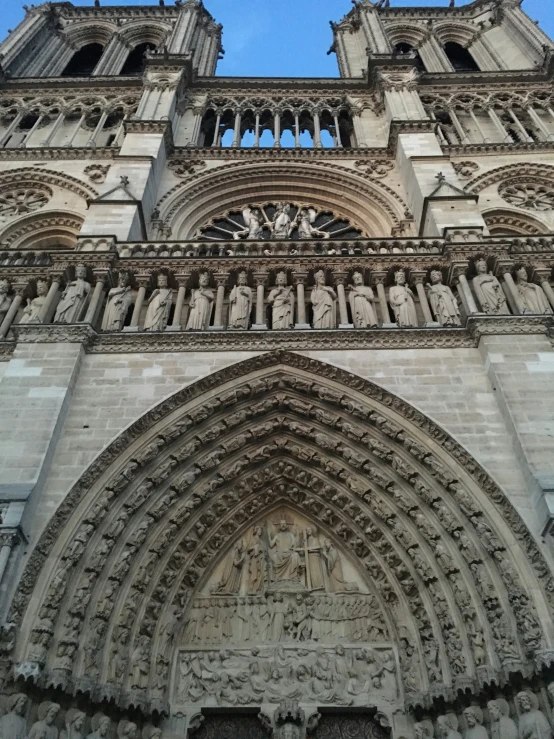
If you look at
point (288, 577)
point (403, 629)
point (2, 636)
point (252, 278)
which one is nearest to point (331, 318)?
point (252, 278)

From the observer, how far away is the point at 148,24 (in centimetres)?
2378

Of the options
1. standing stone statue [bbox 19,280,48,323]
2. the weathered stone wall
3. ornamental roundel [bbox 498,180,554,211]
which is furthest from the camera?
ornamental roundel [bbox 498,180,554,211]

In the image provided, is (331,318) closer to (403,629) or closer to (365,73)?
(403,629)

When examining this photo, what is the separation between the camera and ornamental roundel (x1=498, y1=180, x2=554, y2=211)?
44.9ft

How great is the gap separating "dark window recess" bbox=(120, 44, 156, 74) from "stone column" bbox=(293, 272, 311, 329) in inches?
631

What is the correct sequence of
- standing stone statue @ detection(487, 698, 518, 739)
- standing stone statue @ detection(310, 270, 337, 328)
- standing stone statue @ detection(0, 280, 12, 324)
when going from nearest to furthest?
standing stone statue @ detection(487, 698, 518, 739) < standing stone statue @ detection(310, 270, 337, 328) < standing stone statue @ detection(0, 280, 12, 324)

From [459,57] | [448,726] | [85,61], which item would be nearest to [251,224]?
[448,726]

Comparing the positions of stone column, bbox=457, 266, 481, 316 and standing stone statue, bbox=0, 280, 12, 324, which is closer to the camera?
stone column, bbox=457, 266, 481, 316

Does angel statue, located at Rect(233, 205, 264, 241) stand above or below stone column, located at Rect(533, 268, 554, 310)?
above

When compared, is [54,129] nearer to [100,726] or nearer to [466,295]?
[466,295]

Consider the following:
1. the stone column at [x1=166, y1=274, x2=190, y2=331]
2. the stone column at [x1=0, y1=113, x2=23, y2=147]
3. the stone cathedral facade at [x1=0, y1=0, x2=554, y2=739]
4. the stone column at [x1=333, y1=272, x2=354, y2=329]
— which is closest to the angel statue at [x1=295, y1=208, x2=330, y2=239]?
the stone cathedral facade at [x1=0, y1=0, x2=554, y2=739]

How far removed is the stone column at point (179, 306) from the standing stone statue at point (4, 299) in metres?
2.41

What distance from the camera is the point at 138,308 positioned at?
8977mm

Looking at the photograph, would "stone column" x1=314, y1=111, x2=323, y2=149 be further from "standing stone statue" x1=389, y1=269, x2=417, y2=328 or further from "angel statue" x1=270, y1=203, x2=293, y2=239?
"standing stone statue" x1=389, y1=269, x2=417, y2=328
